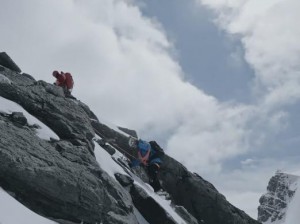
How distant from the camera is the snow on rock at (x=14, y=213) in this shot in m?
11.9

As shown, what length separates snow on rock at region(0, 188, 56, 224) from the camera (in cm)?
1187

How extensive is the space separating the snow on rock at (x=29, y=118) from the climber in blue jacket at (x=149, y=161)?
23.9 feet

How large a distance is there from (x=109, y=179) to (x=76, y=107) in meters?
4.99

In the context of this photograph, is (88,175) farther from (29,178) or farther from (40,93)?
(40,93)

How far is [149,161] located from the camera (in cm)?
2514

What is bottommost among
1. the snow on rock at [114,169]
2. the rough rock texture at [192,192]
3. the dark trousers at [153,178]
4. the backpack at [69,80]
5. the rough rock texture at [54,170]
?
the rough rock texture at [54,170]

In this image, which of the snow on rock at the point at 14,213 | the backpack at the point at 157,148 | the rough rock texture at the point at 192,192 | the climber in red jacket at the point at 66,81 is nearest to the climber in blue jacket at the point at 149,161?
the backpack at the point at 157,148

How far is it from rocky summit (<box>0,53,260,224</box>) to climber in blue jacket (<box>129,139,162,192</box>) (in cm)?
47

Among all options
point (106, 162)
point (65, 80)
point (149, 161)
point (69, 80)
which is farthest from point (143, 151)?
point (65, 80)

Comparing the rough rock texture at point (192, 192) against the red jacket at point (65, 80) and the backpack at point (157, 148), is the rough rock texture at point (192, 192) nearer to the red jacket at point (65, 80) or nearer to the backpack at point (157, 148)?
the backpack at point (157, 148)

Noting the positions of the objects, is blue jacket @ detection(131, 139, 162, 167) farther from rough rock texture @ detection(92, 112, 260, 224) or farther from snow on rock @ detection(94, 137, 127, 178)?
snow on rock @ detection(94, 137, 127, 178)

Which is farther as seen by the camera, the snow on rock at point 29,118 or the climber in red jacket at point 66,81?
the climber in red jacket at point 66,81

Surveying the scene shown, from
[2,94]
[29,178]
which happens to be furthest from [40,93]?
[29,178]

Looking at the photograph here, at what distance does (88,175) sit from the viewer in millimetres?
16297
